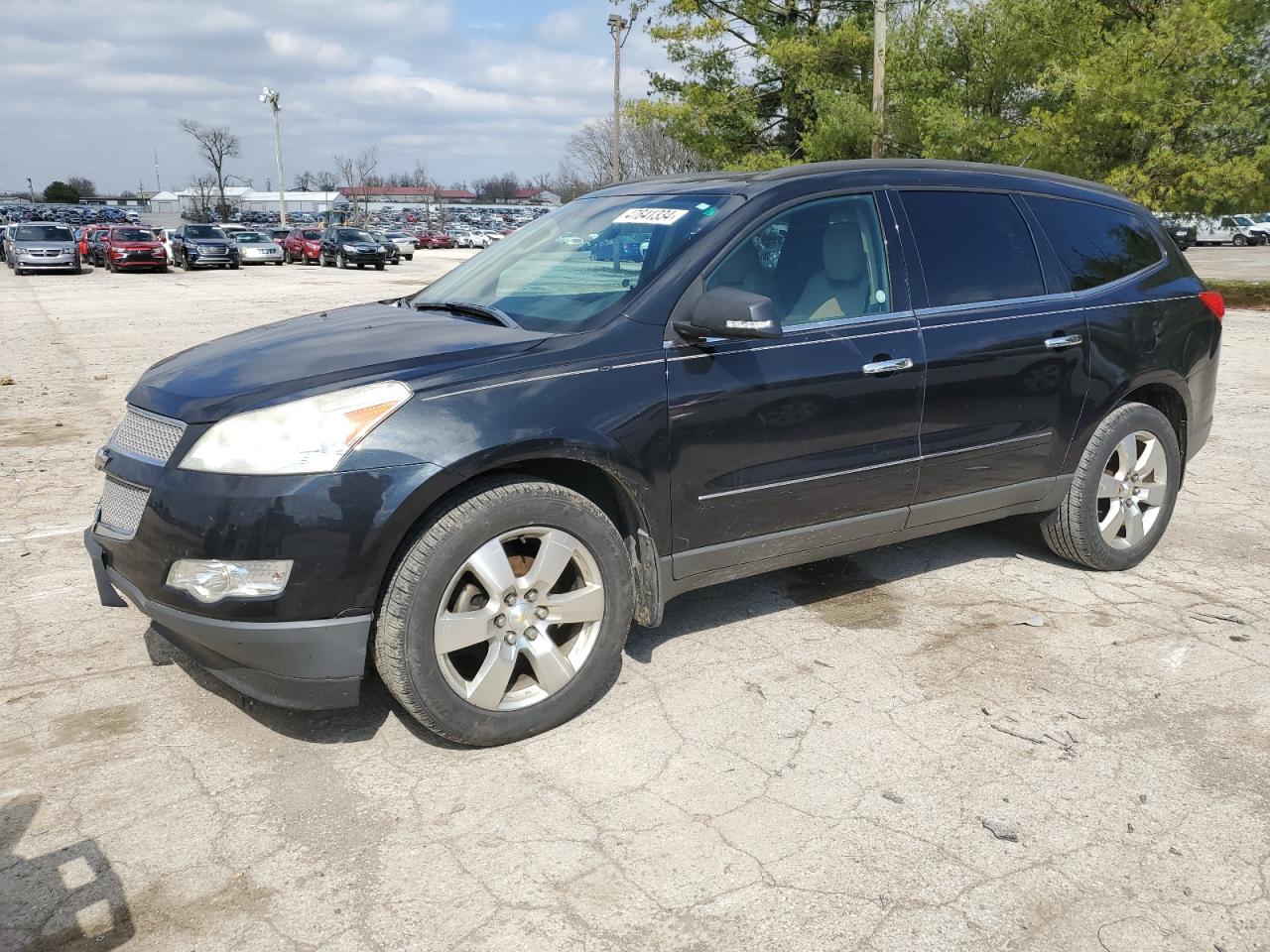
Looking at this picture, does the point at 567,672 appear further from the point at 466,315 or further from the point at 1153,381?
the point at 1153,381

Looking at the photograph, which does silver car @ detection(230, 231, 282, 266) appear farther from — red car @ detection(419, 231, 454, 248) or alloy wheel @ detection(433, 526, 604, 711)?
alloy wheel @ detection(433, 526, 604, 711)

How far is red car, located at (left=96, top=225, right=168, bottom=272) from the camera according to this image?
3338cm

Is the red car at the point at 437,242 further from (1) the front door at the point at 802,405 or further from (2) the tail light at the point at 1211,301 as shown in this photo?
(1) the front door at the point at 802,405

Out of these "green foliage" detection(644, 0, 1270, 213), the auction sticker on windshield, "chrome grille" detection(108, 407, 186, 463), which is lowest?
"chrome grille" detection(108, 407, 186, 463)

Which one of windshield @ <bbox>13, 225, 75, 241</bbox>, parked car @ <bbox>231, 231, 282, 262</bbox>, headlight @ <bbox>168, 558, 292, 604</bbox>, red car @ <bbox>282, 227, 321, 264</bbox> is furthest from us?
red car @ <bbox>282, 227, 321, 264</bbox>

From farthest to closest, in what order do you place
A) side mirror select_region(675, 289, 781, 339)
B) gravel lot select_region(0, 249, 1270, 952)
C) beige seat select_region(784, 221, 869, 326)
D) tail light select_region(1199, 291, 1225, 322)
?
1. tail light select_region(1199, 291, 1225, 322)
2. beige seat select_region(784, 221, 869, 326)
3. side mirror select_region(675, 289, 781, 339)
4. gravel lot select_region(0, 249, 1270, 952)

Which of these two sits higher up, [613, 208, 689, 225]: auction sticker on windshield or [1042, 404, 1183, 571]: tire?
[613, 208, 689, 225]: auction sticker on windshield

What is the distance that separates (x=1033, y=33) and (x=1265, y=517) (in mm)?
16312

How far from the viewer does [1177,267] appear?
4.97 metres

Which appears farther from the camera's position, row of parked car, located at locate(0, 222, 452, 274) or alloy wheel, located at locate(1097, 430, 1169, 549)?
row of parked car, located at locate(0, 222, 452, 274)

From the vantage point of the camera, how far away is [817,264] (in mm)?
3801

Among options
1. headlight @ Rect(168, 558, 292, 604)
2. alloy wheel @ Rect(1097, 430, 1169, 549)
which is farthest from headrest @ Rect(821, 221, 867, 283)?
headlight @ Rect(168, 558, 292, 604)

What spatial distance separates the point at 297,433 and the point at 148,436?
62 cm

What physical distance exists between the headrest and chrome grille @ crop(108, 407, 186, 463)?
2.34 meters
